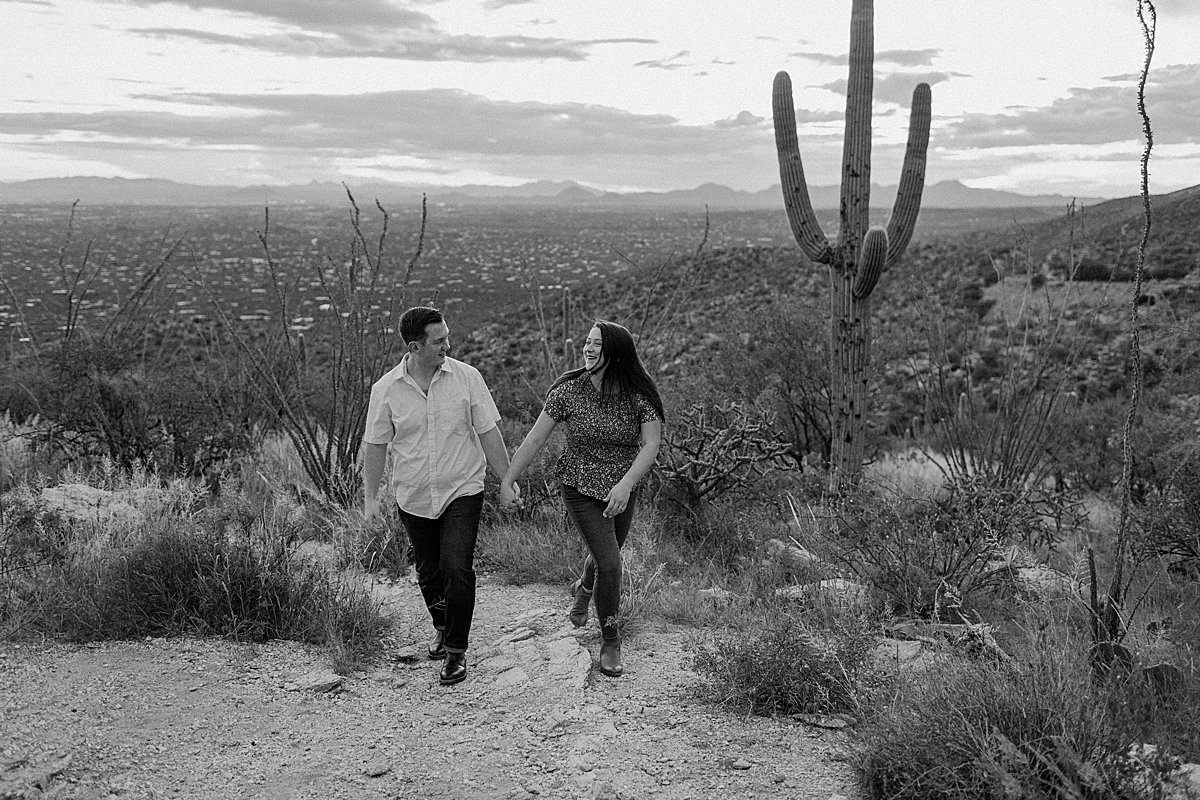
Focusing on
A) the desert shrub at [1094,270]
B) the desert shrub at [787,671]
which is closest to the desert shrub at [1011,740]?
the desert shrub at [787,671]

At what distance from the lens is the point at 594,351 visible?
15.8 ft

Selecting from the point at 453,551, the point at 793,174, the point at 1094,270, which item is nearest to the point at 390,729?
the point at 453,551

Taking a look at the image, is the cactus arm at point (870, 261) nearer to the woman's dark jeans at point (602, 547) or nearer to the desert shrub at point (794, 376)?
the desert shrub at point (794, 376)

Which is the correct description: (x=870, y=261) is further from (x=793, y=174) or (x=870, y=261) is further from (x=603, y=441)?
(x=603, y=441)

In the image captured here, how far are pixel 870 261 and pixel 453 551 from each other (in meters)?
5.08

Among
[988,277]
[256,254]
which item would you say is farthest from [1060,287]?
[256,254]

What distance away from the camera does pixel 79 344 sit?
942 cm

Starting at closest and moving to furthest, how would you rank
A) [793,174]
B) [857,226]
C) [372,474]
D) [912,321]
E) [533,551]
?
[372,474] < [533,551] < [857,226] < [793,174] < [912,321]

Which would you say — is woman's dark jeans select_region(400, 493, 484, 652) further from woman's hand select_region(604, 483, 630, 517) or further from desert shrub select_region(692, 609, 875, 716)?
desert shrub select_region(692, 609, 875, 716)

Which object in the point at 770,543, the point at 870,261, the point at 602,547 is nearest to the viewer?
the point at 602,547

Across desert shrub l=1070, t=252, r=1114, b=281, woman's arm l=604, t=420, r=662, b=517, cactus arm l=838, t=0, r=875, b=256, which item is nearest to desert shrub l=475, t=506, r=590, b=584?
woman's arm l=604, t=420, r=662, b=517

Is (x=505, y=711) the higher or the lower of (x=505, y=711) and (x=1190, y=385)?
the lower

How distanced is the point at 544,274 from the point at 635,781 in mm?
38457

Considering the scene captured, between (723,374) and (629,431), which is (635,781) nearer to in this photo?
(629,431)
